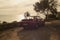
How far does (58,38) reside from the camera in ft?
3.54

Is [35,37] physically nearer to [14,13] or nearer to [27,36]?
[27,36]

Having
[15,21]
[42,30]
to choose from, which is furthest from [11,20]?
[42,30]

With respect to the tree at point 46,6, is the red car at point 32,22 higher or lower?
lower

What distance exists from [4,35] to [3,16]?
0.47ft

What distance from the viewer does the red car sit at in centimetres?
107

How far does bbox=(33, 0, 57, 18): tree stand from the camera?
3.62 ft

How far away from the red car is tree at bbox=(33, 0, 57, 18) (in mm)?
71

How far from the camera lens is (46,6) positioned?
1115 millimetres

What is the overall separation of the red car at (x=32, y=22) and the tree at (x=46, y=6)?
7 cm

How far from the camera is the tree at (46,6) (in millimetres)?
1104

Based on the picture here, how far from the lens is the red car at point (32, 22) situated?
1.07 m

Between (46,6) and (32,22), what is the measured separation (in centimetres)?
17

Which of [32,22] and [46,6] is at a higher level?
[46,6]

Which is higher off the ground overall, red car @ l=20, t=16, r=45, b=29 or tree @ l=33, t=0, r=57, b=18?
tree @ l=33, t=0, r=57, b=18
